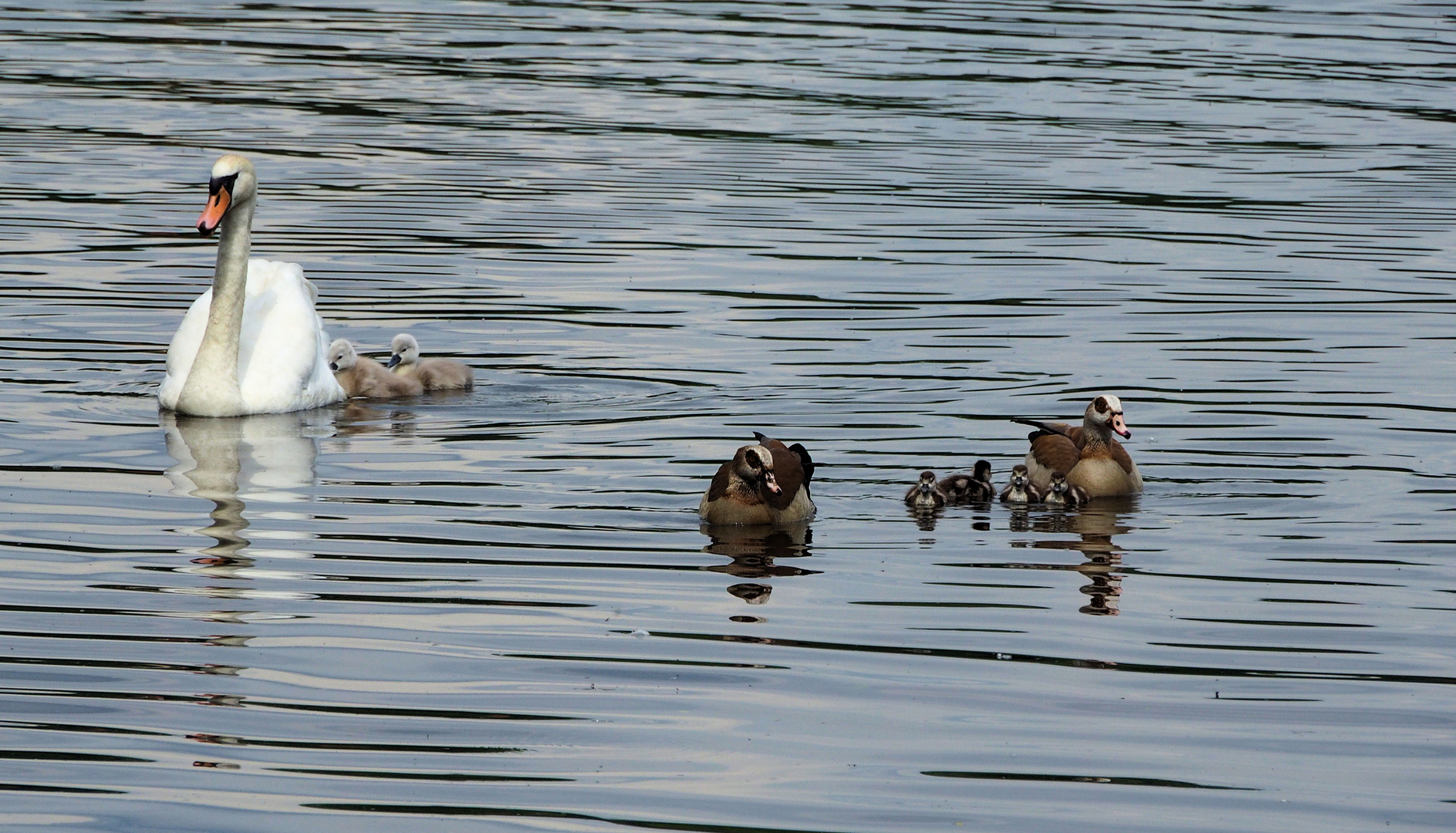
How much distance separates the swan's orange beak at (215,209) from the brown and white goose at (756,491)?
4.26 metres

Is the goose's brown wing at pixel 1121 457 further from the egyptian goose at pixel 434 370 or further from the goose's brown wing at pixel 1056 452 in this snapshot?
the egyptian goose at pixel 434 370

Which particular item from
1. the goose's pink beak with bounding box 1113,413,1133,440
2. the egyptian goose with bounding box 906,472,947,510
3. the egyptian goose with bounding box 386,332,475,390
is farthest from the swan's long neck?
the goose's pink beak with bounding box 1113,413,1133,440

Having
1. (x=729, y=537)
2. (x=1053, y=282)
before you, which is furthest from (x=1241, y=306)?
(x=729, y=537)

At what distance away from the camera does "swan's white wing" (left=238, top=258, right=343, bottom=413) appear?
14219 mm

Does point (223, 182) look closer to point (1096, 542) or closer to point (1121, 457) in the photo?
point (1121, 457)

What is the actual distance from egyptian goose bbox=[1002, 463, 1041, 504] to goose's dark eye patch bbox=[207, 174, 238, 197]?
5.45 metres

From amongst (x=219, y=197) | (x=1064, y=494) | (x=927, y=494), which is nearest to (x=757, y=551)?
(x=927, y=494)

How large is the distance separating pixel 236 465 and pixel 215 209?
2316mm

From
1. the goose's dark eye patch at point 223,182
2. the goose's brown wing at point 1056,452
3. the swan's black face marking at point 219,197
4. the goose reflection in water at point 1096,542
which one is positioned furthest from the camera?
the goose's dark eye patch at point 223,182

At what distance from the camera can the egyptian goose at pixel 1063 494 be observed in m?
11.6

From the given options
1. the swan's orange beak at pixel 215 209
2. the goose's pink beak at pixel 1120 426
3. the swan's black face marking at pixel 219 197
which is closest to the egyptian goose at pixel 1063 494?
the goose's pink beak at pixel 1120 426

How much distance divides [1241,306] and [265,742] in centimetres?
1125

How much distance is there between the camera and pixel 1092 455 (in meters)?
11.7

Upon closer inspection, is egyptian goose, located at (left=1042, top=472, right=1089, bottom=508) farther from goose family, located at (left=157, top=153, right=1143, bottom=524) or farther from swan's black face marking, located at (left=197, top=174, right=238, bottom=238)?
swan's black face marking, located at (left=197, top=174, right=238, bottom=238)
